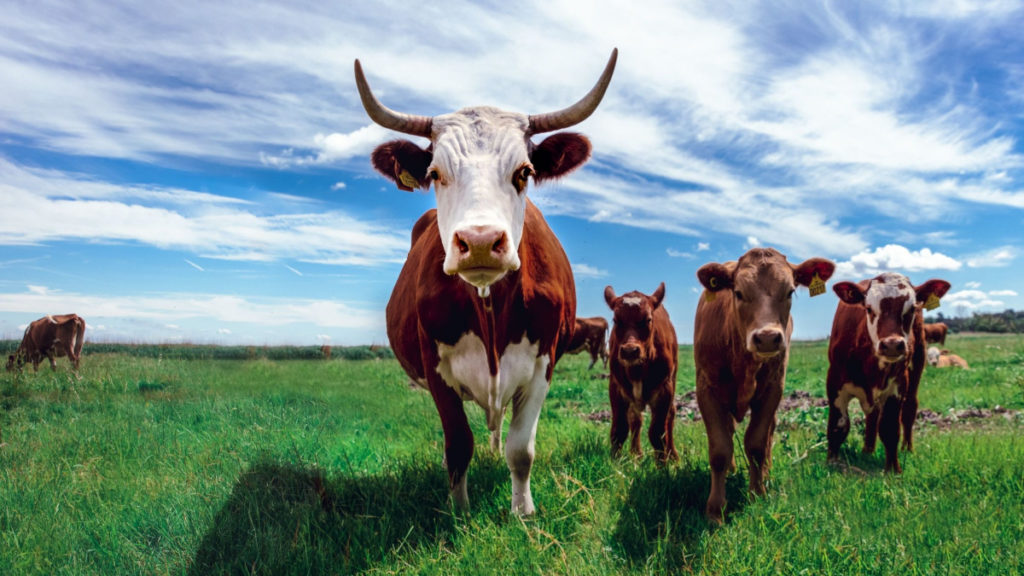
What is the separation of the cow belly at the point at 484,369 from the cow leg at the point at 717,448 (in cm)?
155

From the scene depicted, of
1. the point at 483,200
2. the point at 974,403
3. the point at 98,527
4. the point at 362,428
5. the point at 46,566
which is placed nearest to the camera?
the point at 483,200

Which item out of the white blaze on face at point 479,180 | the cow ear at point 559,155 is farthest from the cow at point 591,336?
the white blaze on face at point 479,180

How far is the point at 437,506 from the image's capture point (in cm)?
495

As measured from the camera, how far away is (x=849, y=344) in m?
7.48

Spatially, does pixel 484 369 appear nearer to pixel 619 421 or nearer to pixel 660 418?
pixel 619 421

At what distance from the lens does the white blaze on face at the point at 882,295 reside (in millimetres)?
6961

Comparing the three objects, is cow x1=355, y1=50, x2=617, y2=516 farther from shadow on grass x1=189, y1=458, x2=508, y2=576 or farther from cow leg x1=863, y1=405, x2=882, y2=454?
cow leg x1=863, y1=405, x2=882, y2=454

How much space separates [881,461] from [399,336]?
5.36 m

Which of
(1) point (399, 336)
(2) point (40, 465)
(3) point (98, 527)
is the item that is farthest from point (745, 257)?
(2) point (40, 465)

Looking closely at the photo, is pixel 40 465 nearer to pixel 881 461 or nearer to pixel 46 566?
pixel 46 566

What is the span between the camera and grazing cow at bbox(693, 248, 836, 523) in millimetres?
5105

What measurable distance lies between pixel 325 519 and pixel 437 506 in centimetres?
80

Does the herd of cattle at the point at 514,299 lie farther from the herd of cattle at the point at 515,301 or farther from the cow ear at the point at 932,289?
the cow ear at the point at 932,289

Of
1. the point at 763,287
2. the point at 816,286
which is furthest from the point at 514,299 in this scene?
the point at 816,286
